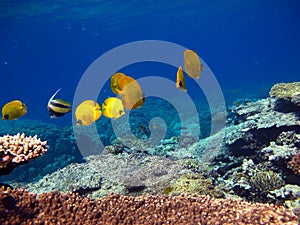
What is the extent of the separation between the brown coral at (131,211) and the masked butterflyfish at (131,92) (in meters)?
1.61

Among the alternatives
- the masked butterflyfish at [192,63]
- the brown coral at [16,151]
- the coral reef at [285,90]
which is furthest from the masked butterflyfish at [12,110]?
the coral reef at [285,90]

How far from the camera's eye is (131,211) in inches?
148

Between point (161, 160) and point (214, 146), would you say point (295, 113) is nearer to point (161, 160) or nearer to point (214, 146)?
Answer: point (214, 146)

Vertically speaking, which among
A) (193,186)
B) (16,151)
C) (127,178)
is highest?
(16,151)

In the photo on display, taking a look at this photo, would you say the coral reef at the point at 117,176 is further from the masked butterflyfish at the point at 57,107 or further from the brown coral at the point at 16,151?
the brown coral at the point at 16,151

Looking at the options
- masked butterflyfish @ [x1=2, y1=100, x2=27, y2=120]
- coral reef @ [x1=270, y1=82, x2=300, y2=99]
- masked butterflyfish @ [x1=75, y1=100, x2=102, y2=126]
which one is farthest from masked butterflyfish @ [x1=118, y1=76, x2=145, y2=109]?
coral reef @ [x1=270, y1=82, x2=300, y2=99]

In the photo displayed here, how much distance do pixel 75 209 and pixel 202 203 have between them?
1976mm

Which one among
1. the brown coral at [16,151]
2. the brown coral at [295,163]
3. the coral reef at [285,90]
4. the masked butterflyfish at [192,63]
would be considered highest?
the coral reef at [285,90]

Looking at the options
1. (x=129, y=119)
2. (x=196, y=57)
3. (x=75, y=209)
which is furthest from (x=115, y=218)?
(x=129, y=119)

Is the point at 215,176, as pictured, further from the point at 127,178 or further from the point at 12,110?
the point at 12,110

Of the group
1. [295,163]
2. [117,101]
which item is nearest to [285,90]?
[295,163]

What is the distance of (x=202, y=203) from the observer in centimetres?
395

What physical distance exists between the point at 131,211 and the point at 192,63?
105 inches

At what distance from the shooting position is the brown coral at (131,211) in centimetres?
330
